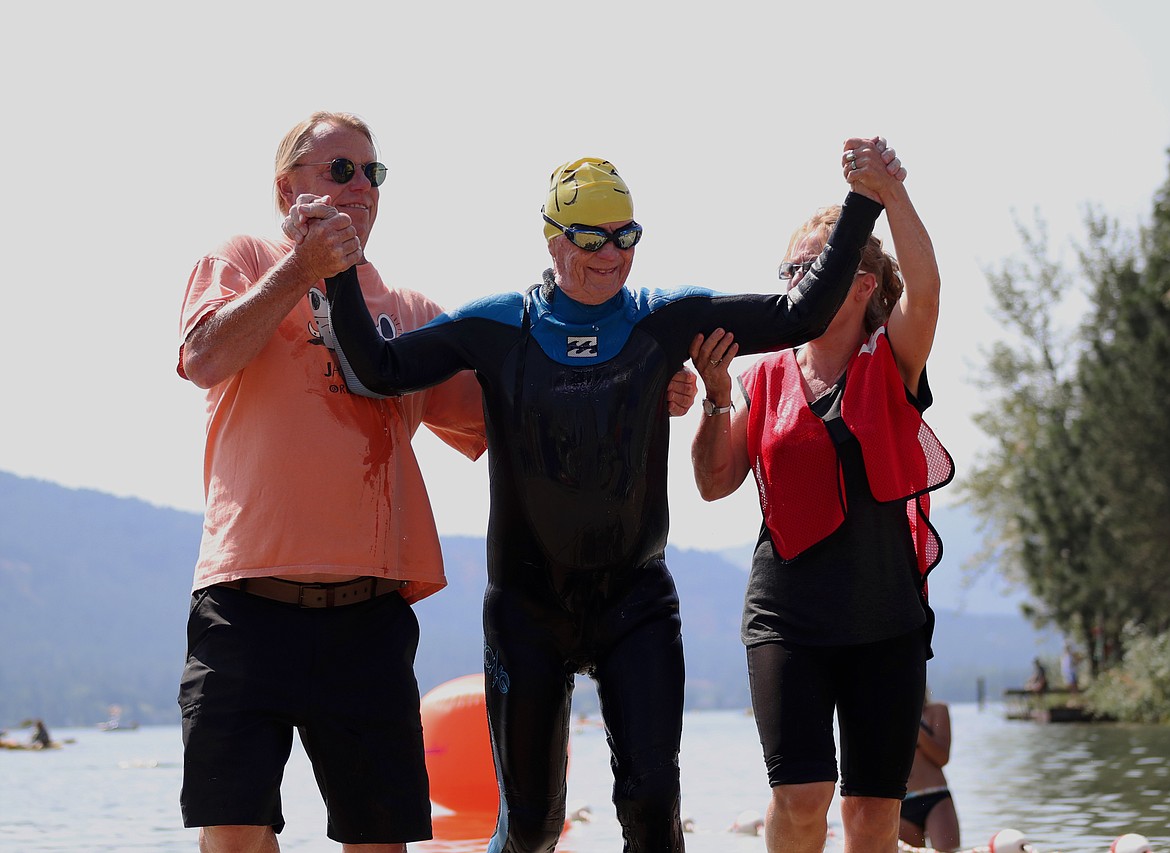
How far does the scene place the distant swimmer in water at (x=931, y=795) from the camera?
319 inches

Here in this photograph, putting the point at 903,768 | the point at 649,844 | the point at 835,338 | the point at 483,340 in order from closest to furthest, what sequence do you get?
the point at 649,844
the point at 483,340
the point at 903,768
the point at 835,338

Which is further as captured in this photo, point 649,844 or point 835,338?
point 835,338

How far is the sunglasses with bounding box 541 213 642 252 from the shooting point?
3.88m

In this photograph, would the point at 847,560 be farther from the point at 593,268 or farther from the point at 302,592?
the point at 302,592

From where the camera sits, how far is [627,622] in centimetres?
386

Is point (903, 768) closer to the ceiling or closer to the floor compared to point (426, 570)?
closer to the floor

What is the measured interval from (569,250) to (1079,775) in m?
14.9

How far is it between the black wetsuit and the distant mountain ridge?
371ft

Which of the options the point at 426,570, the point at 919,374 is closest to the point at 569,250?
the point at 426,570

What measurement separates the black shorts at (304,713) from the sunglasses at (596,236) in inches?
48.4

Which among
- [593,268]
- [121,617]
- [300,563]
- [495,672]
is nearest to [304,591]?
[300,563]

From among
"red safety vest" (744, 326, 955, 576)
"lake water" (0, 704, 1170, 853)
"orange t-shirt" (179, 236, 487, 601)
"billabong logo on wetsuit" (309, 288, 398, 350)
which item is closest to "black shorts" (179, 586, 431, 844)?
"orange t-shirt" (179, 236, 487, 601)

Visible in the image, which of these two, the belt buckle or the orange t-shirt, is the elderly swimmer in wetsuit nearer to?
the orange t-shirt

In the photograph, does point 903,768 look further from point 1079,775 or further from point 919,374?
point 1079,775
